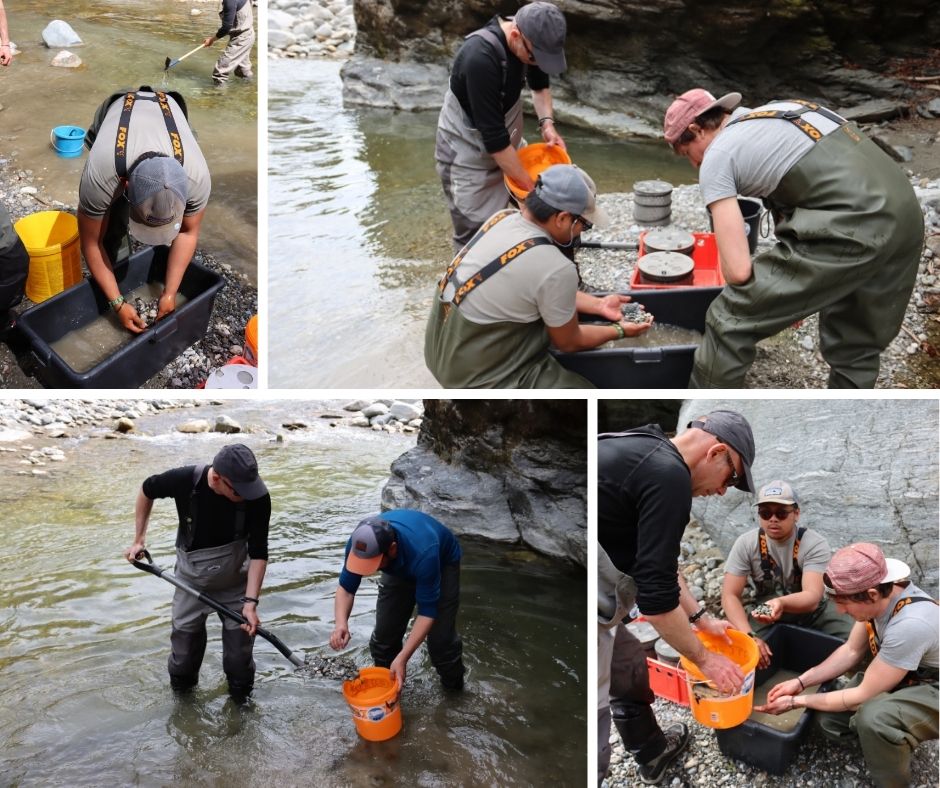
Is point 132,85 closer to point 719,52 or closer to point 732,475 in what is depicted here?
point 719,52

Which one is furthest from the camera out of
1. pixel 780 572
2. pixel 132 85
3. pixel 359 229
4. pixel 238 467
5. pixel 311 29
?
pixel 311 29

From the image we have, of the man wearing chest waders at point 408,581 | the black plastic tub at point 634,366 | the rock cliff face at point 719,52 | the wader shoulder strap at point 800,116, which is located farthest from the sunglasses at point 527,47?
the rock cliff face at point 719,52

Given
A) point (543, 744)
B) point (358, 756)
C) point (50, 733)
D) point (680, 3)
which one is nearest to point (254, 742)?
point (358, 756)

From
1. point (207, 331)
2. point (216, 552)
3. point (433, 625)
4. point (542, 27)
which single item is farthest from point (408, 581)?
point (542, 27)

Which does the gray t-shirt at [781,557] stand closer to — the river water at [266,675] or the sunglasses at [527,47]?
the river water at [266,675]

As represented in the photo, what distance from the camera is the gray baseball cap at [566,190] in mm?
3400

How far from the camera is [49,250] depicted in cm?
427

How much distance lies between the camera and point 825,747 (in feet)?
11.7

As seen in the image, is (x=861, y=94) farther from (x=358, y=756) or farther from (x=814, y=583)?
(x=358, y=756)

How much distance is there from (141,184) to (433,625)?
85.4 inches

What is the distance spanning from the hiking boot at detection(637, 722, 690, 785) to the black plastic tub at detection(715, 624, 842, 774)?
170 mm

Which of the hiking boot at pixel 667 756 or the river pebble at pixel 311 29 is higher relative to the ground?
the river pebble at pixel 311 29

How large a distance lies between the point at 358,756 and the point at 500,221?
2159mm

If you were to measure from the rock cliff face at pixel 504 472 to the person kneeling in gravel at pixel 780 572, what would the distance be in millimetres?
939
